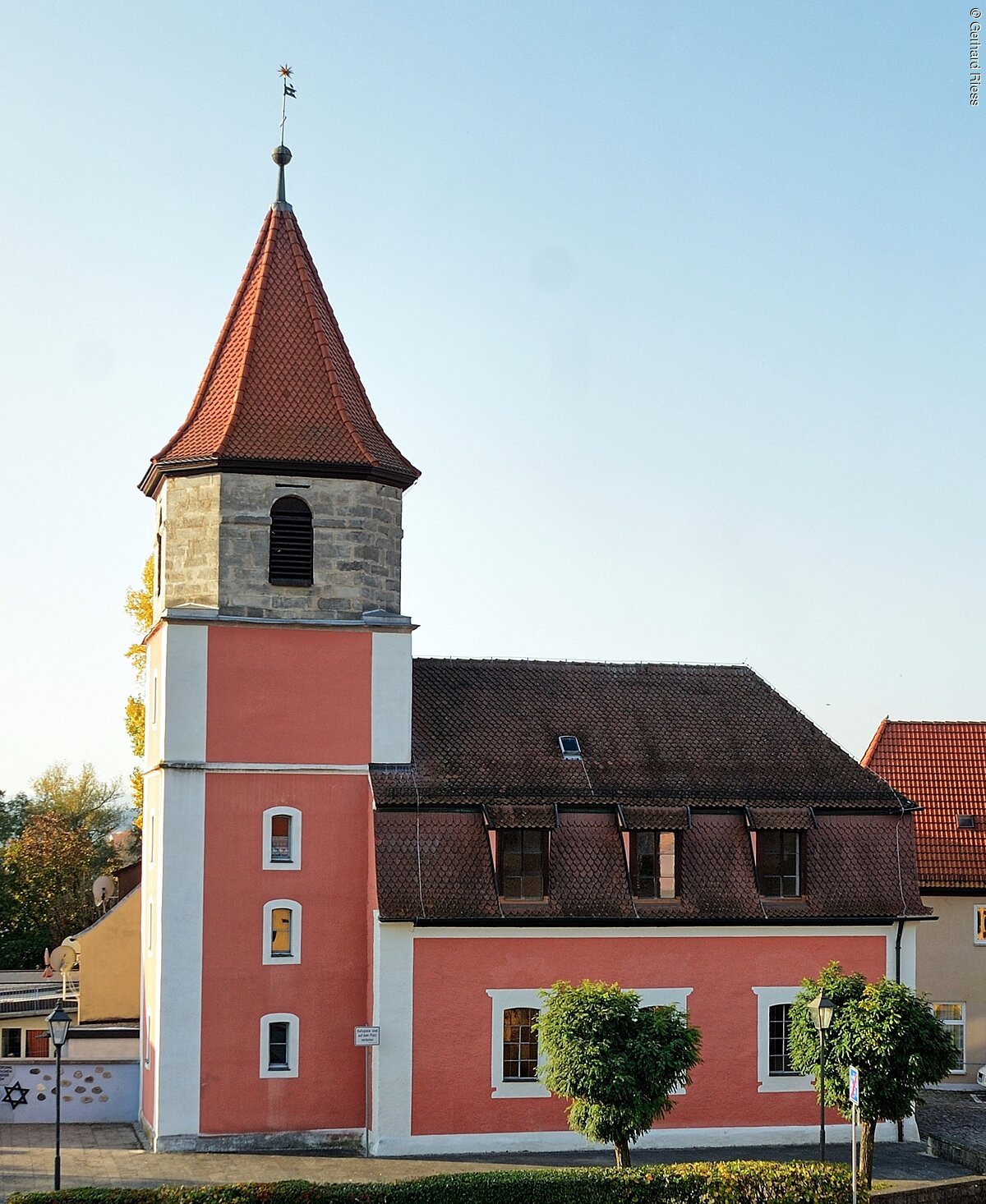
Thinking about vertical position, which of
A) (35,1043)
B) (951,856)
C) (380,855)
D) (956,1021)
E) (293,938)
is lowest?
(35,1043)

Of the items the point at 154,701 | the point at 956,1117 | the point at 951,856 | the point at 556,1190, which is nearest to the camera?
the point at 556,1190

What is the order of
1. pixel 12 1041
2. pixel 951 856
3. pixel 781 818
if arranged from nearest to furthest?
pixel 781 818 → pixel 12 1041 → pixel 951 856

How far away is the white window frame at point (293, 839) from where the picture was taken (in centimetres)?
3084

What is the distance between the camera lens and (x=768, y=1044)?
31.1 metres

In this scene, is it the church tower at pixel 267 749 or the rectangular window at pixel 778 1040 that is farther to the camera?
the rectangular window at pixel 778 1040

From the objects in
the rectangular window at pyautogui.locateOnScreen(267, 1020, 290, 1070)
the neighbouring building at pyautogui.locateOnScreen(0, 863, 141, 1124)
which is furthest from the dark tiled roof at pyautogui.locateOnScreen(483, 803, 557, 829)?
the neighbouring building at pyautogui.locateOnScreen(0, 863, 141, 1124)

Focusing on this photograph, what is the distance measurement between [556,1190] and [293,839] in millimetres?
9670

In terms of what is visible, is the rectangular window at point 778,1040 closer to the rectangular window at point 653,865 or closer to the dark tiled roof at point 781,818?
the rectangular window at point 653,865

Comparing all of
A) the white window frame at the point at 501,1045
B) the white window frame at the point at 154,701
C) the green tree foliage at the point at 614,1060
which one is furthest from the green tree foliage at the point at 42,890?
the green tree foliage at the point at 614,1060

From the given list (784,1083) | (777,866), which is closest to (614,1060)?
(784,1083)

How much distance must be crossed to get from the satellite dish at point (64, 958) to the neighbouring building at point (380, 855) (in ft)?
32.4

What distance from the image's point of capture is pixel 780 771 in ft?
109

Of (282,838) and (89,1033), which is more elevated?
(282,838)

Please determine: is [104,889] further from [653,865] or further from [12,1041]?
[653,865]
